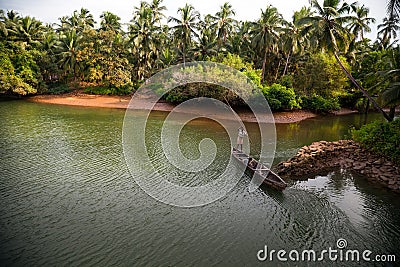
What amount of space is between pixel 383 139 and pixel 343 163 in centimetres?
245

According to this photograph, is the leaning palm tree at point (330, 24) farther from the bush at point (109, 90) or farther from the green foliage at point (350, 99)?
the bush at point (109, 90)

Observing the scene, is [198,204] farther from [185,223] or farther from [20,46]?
[20,46]

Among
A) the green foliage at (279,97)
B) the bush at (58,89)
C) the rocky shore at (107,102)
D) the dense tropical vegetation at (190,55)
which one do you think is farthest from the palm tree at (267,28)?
the bush at (58,89)

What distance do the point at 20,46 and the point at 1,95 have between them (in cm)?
722

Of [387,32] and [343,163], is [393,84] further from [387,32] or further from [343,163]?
[387,32]

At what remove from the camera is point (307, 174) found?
49.5 ft

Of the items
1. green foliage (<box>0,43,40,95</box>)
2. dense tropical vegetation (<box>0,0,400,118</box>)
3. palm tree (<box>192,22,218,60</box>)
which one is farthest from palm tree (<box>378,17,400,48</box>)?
green foliage (<box>0,43,40,95</box>)

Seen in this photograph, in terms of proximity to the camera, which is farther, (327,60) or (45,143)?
(327,60)

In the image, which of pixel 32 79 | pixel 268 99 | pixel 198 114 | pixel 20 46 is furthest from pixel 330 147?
pixel 20 46

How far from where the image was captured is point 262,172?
547 inches

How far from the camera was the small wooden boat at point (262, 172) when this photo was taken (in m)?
12.8

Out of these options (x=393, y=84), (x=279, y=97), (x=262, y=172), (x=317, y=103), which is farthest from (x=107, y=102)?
(x=393, y=84)

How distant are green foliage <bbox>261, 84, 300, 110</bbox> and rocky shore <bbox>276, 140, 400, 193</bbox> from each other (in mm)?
12880

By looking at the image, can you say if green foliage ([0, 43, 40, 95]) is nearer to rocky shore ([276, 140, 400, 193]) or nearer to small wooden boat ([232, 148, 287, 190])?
Answer: small wooden boat ([232, 148, 287, 190])
